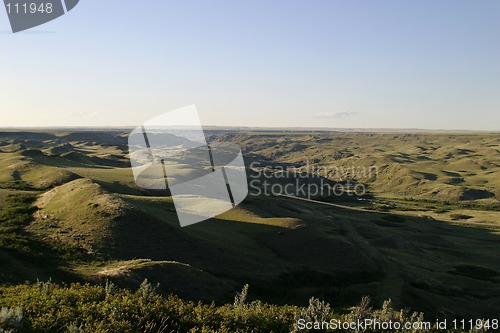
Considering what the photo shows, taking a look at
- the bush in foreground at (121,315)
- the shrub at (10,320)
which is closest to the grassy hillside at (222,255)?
the bush in foreground at (121,315)

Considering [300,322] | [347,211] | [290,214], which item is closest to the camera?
[300,322]

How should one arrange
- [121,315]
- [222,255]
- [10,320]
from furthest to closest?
[222,255] < [121,315] < [10,320]

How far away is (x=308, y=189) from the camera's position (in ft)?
582

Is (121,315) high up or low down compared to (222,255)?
up

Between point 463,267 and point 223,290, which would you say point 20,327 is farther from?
point 463,267

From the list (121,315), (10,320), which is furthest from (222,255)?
(10,320)

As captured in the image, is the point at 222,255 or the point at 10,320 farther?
the point at 222,255

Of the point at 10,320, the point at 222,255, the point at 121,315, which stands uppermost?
the point at 10,320

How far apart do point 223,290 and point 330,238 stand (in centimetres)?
3070

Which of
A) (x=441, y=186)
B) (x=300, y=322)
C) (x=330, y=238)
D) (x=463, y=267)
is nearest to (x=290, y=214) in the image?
(x=330, y=238)

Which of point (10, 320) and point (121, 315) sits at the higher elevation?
point (10, 320)

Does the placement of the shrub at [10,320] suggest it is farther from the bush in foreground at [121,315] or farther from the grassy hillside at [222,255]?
the grassy hillside at [222,255]

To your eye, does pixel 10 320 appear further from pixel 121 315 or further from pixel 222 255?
pixel 222 255

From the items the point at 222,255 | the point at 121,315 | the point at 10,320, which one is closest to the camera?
the point at 10,320
